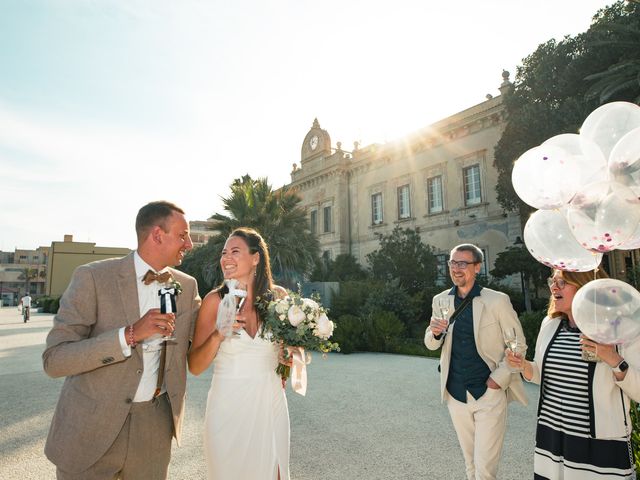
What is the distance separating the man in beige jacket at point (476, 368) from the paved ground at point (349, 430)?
3.11 feet

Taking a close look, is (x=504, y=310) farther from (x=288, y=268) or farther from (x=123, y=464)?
(x=288, y=268)

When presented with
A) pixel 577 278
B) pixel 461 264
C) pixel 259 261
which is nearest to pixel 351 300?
pixel 461 264

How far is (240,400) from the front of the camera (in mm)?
2730

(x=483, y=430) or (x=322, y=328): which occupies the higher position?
(x=322, y=328)

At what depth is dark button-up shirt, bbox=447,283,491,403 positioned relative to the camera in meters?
3.42

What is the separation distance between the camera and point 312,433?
5223mm

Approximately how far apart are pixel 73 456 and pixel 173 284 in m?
1.01

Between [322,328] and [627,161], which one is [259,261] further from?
[627,161]

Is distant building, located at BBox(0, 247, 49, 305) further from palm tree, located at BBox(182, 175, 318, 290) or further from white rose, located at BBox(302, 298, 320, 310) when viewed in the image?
white rose, located at BBox(302, 298, 320, 310)

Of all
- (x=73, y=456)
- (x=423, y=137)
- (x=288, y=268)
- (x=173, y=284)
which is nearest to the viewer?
(x=73, y=456)

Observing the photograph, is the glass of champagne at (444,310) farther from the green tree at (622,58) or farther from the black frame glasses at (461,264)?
the green tree at (622,58)

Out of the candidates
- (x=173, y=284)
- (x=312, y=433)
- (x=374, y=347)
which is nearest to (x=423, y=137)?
(x=374, y=347)

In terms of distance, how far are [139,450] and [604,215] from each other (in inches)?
131

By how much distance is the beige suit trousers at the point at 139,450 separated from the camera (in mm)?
2104
